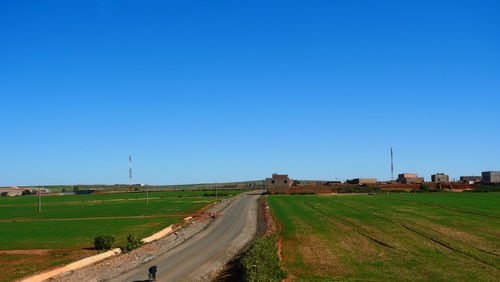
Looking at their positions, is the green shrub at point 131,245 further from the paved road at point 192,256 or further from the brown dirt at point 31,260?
the paved road at point 192,256

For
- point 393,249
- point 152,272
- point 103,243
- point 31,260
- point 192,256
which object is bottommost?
point 192,256

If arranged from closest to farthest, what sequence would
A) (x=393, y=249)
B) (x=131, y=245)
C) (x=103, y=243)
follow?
(x=393, y=249) → (x=103, y=243) → (x=131, y=245)

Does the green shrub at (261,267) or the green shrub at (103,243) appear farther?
the green shrub at (103,243)

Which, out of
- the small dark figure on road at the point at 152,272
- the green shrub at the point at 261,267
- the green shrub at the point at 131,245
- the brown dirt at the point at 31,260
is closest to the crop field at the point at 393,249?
the green shrub at the point at 261,267

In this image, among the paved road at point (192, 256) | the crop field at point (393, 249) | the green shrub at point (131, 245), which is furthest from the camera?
the green shrub at point (131, 245)

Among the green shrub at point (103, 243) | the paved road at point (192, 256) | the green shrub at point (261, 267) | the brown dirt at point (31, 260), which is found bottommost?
the paved road at point (192, 256)

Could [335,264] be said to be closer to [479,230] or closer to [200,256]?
[200,256]

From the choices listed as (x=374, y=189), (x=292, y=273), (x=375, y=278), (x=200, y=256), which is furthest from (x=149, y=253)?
(x=374, y=189)

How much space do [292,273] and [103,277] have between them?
14.1 m

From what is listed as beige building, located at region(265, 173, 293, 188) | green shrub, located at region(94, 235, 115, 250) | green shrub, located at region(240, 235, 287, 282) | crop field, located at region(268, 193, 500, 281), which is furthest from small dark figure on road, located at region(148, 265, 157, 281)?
beige building, located at region(265, 173, 293, 188)

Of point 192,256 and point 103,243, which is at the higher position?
point 103,243

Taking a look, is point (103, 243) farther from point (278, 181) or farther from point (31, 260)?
point (278, 181)

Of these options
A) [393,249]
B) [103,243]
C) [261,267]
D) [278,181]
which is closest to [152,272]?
[261,267]

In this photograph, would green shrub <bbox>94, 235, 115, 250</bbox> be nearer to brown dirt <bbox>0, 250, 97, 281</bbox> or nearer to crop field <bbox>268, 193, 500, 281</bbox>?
brown dirt <bbox>0, 250, 97, 281</bbox>
